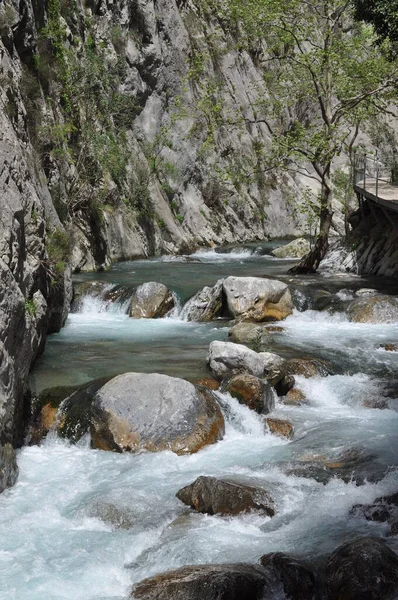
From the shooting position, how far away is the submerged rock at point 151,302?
1661 centimetres

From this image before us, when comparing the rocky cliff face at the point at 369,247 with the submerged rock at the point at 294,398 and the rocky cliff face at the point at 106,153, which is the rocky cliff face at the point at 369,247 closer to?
the rocky cliff face at the point at 106,153

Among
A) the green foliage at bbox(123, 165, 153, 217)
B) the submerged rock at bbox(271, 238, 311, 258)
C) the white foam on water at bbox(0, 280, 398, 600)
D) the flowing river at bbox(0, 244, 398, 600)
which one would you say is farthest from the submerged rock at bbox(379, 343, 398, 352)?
the green foliage at bbox(123, 165, 153, 217)

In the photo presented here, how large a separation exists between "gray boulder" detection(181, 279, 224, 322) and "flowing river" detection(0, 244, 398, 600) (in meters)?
2.48

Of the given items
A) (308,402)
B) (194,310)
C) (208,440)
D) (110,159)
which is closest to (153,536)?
(208,440)

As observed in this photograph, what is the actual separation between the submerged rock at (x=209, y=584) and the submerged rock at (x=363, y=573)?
568mm

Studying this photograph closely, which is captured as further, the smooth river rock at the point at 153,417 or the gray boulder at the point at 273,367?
→ the gray boulder at the point at 273,367

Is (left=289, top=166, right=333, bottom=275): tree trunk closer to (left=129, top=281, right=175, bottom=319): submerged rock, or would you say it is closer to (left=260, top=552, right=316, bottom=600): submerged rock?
(left=129, top=281, right=175, bottom=319): submerged rock

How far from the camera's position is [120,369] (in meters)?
11.2

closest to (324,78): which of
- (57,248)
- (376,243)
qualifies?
(376,243)

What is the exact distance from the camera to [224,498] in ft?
21.9

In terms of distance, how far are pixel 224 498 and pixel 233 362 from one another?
13.7ft

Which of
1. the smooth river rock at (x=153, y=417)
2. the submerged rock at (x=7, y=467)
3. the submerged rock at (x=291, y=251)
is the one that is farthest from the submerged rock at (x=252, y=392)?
the submerged rock at (x=291, y=251)

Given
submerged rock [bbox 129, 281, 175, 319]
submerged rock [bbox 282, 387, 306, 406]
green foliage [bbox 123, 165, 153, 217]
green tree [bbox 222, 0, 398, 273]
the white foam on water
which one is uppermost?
green tree [bbox 222, 0, 398, 273]

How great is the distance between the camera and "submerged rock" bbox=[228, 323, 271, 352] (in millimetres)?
12752
